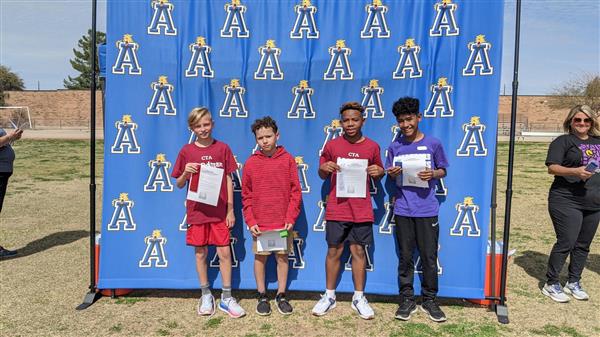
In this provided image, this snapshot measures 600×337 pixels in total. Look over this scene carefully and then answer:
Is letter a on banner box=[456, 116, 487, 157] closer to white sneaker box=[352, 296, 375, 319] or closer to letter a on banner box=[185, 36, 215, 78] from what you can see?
white sneaker box=[352, 296, 375, 319]

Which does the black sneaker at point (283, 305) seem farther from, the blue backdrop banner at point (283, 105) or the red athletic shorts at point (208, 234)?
the red athletic shorts at point (208, 234)

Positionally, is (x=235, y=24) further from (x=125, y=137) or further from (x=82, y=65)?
(x=82, y=65)

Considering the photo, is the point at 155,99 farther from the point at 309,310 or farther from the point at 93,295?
the point at 309,310

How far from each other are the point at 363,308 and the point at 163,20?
3464 mm

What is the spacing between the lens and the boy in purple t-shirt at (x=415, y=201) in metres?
3.85

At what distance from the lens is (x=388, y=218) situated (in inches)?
174

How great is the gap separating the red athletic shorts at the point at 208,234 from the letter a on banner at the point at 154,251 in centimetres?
59

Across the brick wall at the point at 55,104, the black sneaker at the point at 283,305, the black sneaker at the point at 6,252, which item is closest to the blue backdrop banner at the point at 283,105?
the black sneaker at the point at 283,305

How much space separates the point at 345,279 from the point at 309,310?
50 cm

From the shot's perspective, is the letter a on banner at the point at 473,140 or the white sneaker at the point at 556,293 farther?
the white sneaker at the point at 556,293

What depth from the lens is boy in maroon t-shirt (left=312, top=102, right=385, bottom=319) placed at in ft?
12.9

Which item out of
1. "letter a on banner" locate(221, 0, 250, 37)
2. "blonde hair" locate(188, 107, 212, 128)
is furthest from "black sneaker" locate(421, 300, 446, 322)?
"letter a on banner" locate(221, 0, 250, 37)

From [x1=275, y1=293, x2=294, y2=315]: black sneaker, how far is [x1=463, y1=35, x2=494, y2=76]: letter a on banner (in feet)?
9.26

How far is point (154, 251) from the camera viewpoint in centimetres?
454
